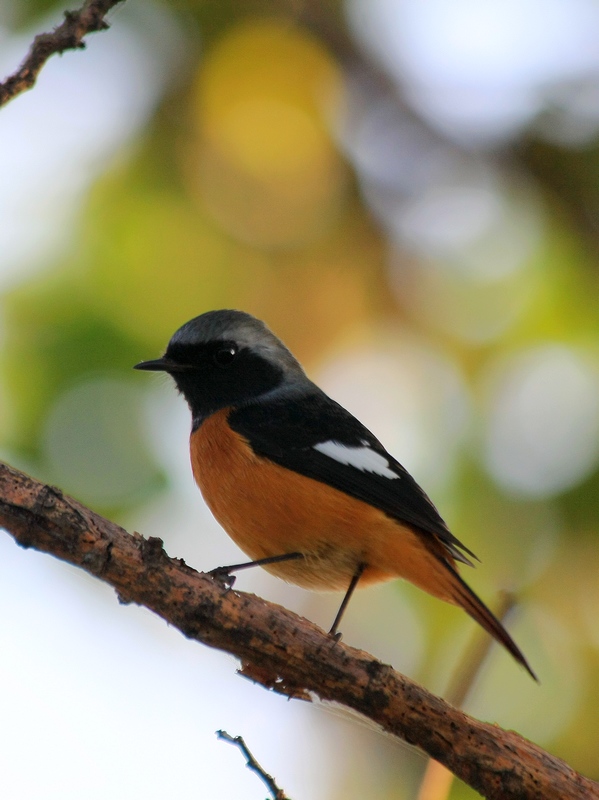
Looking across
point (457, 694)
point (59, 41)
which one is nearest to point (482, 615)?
point (457, 694)

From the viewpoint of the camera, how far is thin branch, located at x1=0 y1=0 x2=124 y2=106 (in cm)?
349

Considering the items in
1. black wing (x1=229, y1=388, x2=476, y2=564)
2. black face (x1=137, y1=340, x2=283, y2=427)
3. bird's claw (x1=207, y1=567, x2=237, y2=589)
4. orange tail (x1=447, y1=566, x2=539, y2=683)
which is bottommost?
bird's claw (x1=207, y1=567, x2=237, y2=589)

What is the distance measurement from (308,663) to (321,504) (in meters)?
1.00

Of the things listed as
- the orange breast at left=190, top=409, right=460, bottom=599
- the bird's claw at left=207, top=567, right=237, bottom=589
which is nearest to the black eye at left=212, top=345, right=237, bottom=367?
the orange breast at left=190, top=409, right=460, bottom=599

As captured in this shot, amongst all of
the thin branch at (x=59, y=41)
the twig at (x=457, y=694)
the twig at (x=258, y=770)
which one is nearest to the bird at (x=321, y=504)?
the twig at (x=457, y=694)

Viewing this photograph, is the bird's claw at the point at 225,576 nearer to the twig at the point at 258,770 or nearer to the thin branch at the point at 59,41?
the twig at the point at 258,770

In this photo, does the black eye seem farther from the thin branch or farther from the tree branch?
the thin branch

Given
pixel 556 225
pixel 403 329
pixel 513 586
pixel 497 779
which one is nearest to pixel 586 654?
pixel 513 586

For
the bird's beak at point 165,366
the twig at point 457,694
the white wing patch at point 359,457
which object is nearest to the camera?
the twig at point 457,694

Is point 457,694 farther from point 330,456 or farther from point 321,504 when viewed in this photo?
point 330,456

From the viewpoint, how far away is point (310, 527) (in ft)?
15.2

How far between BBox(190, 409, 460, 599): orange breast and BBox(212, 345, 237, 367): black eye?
897mm

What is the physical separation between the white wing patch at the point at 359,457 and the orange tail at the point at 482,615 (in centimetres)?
62

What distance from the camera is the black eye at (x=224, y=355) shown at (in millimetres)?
5641
